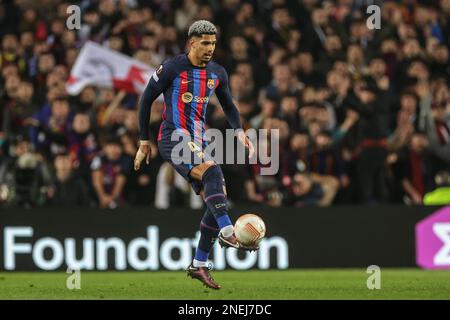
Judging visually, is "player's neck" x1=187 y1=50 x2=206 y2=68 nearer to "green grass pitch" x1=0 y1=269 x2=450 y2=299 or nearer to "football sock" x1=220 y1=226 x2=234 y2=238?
"football sock" x1=220 y1=226 x2=234 y2=238

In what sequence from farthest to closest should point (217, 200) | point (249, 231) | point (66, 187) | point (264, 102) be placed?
point (264, 102) < point (66, 187) < point (217, 200) < point (249, 231)

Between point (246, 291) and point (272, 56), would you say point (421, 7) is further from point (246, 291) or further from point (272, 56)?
point (246, 291)

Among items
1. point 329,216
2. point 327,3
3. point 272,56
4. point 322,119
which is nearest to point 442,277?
point 329,216

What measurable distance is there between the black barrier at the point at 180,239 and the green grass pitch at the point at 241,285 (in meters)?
0.45

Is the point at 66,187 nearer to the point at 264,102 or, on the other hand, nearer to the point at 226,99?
the point at 264,102

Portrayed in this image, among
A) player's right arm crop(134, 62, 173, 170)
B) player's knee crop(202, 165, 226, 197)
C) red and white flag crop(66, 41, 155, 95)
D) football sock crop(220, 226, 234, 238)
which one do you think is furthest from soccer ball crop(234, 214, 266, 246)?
red and white flag crop(66, 41, 155, 95)

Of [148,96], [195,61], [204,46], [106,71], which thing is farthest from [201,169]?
[106,71]

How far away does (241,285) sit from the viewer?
13211 millimetres

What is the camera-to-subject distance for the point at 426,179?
673 inches

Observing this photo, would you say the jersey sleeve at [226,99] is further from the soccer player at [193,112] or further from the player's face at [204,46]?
the player's face at [204,46]

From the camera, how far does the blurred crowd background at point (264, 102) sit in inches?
662

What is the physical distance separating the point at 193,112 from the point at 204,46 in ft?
2.28

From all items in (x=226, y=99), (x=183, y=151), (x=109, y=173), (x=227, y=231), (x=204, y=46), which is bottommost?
(x=227, y=231)

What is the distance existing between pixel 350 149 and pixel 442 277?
3390 millimetres
